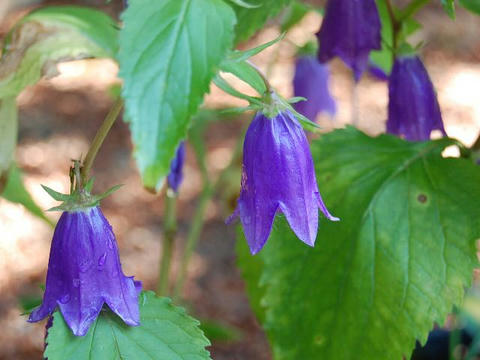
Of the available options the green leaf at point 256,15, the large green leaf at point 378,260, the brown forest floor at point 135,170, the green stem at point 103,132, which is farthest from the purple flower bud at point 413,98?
the brown forest floor at point 135,170

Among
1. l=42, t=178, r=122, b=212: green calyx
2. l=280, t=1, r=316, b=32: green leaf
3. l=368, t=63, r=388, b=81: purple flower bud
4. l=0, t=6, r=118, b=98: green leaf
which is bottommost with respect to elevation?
l=368, t=63, r=388, b=81: purple flower bud

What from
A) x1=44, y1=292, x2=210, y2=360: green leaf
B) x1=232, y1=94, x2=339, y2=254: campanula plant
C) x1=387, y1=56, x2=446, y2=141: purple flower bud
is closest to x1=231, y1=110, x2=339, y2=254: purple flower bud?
x1=232, y1=94, x2=339, y2=254: campanula plant

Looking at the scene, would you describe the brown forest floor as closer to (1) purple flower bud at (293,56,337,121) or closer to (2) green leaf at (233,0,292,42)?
(1) purple flower bud at (293,56,337,121)

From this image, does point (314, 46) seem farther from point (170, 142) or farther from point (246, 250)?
point (170, 142)

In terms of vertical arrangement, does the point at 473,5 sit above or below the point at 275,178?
above

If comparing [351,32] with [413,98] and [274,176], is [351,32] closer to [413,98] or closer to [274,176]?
[413,98]

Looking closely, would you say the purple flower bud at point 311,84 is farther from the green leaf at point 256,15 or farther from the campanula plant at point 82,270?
the campanula plant at point 82,270

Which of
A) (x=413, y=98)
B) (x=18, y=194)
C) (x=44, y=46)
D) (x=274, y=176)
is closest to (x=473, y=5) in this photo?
(x=413, y=98)
